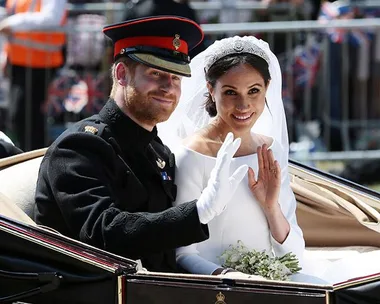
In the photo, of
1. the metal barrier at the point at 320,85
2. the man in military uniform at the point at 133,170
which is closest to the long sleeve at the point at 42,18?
the metal barrier at the point at 320,85

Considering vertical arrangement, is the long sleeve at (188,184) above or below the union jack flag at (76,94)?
below

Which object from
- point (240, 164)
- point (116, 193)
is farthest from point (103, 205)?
point (240, 164)

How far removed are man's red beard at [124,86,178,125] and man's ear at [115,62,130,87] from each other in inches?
1.3

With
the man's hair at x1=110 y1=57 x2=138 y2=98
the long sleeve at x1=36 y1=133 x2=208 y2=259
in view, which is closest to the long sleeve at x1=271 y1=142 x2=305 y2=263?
the long sleeve at x1=36 y1=133 x2=208 y2=259

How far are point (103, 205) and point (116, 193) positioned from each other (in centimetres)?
19

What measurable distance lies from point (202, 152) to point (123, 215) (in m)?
0.59

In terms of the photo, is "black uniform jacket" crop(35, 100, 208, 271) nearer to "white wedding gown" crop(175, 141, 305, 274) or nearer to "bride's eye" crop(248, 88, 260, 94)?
"white wedding gown" crop(175, 141, 305, 274)

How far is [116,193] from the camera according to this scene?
139 inches

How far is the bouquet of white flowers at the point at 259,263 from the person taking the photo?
357 cm

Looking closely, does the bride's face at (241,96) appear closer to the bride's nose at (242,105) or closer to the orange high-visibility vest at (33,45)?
the bride's nose at (242,105)

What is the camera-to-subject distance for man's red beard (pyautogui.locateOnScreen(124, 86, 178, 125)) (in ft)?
11.8

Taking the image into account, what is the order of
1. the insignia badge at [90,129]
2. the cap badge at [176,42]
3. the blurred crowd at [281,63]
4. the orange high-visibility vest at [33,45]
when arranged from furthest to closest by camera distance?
the blurred crowd at [281,63] < the orange high-visibility vest at [33,45] < the cap badge at [176,42] < the insignia badge at [90,129]

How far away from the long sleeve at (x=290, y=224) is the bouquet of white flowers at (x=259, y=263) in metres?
0.06

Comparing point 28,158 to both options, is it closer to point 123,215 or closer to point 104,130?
point 104,130
